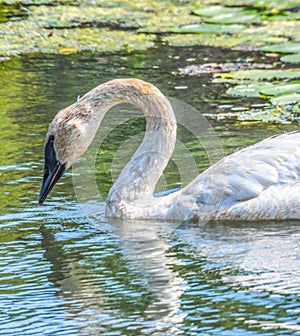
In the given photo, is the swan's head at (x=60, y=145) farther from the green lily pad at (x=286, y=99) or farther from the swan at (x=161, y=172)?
the green lily pad at (x=286, y=99)

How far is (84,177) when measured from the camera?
26.6ft

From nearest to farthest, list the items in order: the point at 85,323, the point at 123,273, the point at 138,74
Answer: the point at 85,323 → the point at 123,273 → the point at 138,74

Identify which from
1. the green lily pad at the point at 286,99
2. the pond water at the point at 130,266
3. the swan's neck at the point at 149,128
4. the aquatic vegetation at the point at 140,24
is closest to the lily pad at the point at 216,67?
the aquatic vegetation at the point at 140,24

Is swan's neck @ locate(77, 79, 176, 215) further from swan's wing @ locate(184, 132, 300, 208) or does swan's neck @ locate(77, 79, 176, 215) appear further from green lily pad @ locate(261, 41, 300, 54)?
green lily pad @ locate(261, 41, 300, 54)

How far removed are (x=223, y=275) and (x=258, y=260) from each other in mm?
305

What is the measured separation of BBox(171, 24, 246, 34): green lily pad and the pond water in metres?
3.65

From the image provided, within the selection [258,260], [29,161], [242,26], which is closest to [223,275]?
[258,260]

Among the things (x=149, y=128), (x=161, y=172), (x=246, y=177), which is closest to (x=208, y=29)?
(x=149, y=128)

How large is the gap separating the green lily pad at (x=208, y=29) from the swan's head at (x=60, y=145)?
18.8ft

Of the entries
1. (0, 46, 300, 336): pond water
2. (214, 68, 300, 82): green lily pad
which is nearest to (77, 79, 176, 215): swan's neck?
(0, 46, 300, 336): pond water

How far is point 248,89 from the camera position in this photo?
393 inches

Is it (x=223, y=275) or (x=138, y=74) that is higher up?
(x=138, y=74)

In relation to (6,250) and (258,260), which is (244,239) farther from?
(6,250)

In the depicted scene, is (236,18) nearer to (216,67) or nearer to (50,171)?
(216,67)
